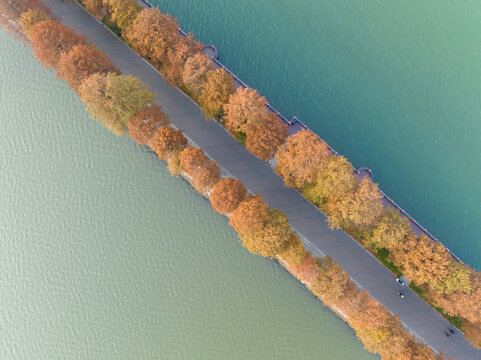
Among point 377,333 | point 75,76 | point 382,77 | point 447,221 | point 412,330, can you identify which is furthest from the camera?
point 382,77

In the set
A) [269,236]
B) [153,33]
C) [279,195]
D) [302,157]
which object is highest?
[153,33]

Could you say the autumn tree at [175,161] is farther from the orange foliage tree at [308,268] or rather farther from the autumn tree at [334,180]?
the orange foliage tree at [308,268]

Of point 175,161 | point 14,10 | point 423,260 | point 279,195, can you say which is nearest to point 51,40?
point 14,10

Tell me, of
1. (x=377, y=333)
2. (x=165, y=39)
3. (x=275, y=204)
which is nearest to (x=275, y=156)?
(x=275, y=204)

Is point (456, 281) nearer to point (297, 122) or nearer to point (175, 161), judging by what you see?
point (297, 122)

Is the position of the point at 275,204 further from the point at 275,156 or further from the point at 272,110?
the point at 272,110

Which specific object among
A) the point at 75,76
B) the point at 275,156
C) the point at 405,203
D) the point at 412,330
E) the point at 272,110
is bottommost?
the point at 75,76
